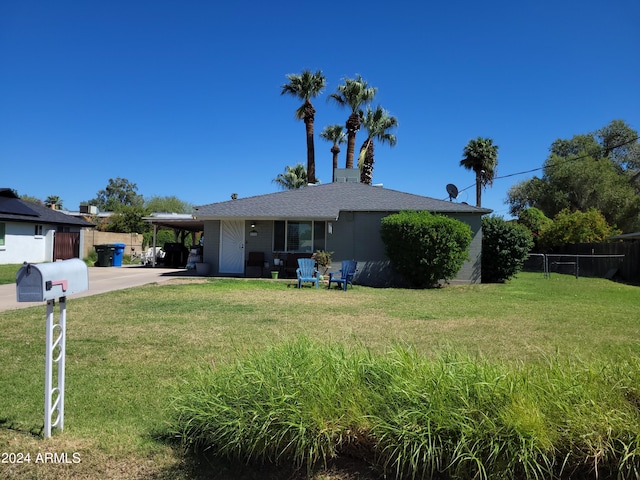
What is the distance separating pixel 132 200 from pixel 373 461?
97.5 metres

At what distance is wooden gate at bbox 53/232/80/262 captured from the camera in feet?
86.6

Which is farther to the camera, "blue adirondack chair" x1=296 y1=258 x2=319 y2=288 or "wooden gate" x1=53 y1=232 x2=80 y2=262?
"wooden gate" x1=53 y1=232 x2=80 y2=262

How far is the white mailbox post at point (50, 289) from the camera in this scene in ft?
9.50

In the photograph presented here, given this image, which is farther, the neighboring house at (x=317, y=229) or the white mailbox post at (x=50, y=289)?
the neighboring house at (x=317, y=229)

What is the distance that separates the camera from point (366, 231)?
17.8 meters

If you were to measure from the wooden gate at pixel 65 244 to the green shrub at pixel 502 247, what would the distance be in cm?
2254

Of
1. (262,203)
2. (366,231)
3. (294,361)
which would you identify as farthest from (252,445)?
(262,203)

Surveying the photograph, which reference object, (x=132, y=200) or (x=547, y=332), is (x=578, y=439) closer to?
(x=547, y=332)

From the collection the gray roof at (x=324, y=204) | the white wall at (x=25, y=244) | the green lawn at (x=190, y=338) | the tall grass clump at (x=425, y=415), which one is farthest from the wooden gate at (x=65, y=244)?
the tall grass clump at (x=425, y=415)

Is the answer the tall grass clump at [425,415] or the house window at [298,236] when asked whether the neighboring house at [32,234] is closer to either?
the house window at [298,236]

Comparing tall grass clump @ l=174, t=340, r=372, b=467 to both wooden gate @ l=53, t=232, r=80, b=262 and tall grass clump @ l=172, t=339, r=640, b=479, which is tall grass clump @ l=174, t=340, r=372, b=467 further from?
wooden gate @ l=53, t=232, r=80, b=262

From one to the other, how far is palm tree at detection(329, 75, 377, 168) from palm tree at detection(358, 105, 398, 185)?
1.67m

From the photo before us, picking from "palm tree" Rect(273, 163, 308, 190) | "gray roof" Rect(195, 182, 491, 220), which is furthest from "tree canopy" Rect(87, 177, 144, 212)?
"gray roof" Rect(195, 182, 491, 220)

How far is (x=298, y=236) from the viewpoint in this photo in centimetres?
1830
